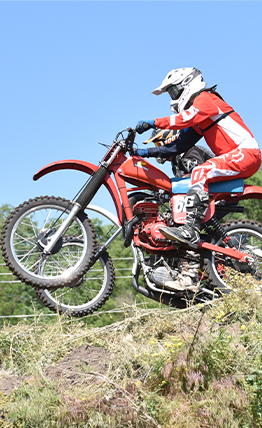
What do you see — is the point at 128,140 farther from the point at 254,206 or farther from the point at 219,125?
the point at 254,206

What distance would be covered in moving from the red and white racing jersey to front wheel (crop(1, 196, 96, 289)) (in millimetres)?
1301

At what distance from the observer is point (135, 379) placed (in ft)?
9.07

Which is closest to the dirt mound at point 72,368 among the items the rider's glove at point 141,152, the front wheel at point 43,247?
the front wheel at point 43,247

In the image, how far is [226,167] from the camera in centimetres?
441

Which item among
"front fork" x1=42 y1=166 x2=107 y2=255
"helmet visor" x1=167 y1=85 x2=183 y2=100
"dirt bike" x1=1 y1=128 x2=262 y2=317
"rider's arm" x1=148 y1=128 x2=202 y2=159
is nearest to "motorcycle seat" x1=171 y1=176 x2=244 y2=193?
"dirt bike" x1=1 y1=128 x2=262 y2=317

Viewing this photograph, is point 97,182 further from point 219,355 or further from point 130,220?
point 219,355

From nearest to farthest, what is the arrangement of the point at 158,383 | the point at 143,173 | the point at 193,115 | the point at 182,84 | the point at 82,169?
1. the point at 158,383
2. the point at 193,115
3. the point at 143,173
4. the point at 182,84
5. the point at 82,169

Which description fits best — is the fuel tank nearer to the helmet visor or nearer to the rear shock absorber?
the rear shock absorber

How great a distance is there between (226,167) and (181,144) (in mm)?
778

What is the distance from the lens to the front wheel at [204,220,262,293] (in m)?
4.55

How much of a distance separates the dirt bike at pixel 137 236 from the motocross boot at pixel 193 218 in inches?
4.5

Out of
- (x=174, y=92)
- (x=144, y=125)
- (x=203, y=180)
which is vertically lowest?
(x=203, y=180)

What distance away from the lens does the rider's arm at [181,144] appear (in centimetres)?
499

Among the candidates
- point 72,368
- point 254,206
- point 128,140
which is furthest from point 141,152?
point 254,206
